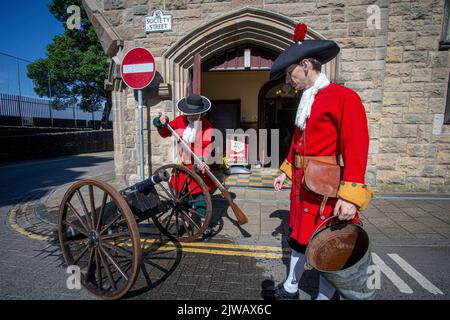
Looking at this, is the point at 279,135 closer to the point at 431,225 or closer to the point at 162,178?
the point at 431,225

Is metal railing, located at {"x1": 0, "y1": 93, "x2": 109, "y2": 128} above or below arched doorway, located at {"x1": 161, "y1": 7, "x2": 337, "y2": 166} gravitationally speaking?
below

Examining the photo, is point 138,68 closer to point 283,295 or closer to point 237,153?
point 237,153

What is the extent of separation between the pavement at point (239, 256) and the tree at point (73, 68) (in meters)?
17.4

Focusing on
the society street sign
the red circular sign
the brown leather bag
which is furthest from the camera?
the society street sign

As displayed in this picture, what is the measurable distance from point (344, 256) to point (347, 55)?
449 centimetres

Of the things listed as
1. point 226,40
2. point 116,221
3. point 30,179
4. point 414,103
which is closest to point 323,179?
point 116,221

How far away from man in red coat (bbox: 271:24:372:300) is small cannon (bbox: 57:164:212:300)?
1225 mm

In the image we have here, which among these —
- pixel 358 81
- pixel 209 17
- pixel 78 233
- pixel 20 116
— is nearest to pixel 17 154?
pixel 20 116

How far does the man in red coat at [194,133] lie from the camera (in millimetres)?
3176

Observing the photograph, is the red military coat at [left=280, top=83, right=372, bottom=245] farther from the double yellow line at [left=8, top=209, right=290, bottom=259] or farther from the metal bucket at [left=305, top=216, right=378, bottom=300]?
the double yellow line at [left=8, top=209, right=290, bottom=259]

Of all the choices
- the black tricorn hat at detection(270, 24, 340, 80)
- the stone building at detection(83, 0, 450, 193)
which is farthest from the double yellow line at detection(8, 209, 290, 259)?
the stone building at detection(83, 0, 450, 193)

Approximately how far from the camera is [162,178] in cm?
240

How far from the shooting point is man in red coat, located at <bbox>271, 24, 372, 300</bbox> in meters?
1.60

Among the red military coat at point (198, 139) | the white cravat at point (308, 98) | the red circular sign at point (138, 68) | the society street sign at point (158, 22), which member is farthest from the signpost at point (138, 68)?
the white cravat at point (308, 98)
